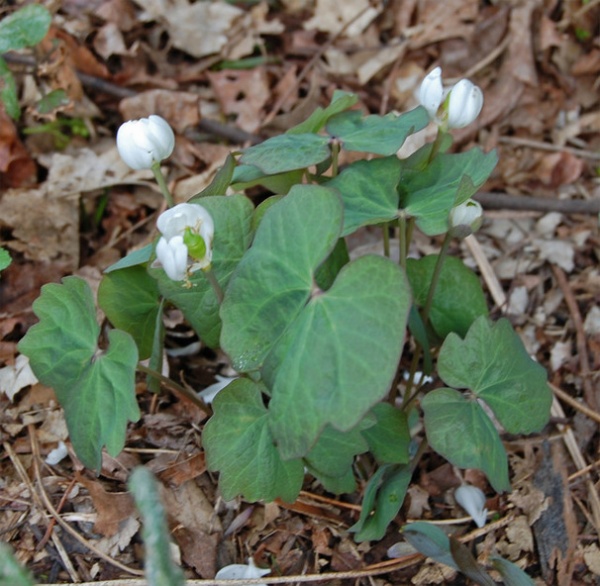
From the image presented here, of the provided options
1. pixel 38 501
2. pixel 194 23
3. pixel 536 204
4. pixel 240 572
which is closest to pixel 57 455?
pixel 38 501

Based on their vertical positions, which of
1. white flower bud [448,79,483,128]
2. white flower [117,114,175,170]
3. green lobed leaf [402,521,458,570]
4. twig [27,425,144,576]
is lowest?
green lobed leaf [402,521,458,570]

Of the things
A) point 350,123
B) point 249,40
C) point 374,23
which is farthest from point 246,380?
point 374,23

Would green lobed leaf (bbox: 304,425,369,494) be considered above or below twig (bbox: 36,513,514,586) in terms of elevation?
above

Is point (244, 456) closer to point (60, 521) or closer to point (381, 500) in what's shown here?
point (381, 500)

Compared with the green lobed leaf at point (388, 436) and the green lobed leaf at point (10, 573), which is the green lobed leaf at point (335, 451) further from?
the green lobed leaf at point (10, 573)

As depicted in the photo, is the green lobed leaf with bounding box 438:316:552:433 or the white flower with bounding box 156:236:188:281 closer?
the white flower with bounding box 156:236:188:281

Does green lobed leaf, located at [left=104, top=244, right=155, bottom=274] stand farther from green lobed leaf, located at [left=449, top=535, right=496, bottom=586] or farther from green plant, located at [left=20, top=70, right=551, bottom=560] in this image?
green lobed leaf, located at [left=449, top=535, right=496, bottom=586]

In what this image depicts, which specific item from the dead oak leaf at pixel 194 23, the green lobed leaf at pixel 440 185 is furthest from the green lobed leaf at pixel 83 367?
the dead oak leaf at pixel 194 23

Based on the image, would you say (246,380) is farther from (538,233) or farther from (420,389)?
(538,233)

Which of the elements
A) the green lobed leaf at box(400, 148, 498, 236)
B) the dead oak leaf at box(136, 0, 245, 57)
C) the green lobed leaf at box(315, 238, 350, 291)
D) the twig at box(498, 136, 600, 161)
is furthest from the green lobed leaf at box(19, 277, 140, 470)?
the twig at box(498, 136, 600, 161)
